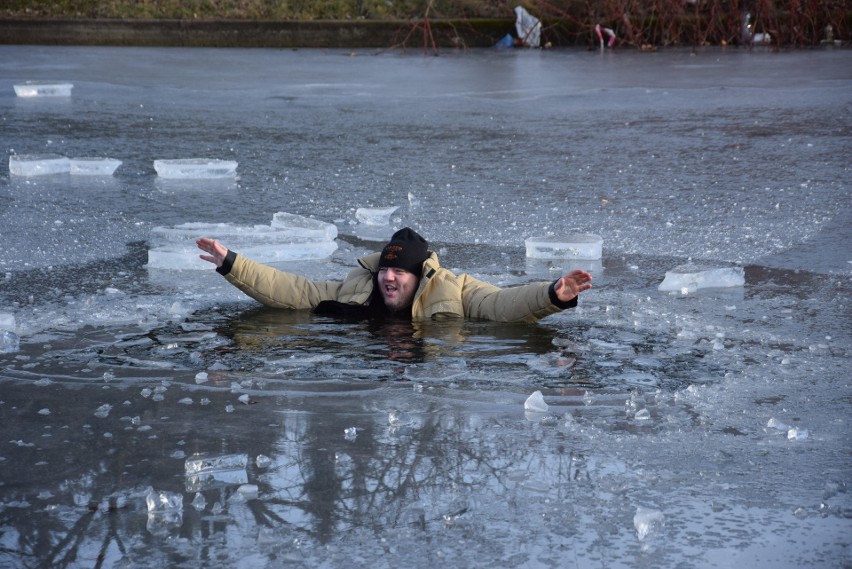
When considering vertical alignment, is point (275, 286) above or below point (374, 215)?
below

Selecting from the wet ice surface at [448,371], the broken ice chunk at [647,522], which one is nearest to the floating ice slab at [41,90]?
the wet ice surface at [448,371]

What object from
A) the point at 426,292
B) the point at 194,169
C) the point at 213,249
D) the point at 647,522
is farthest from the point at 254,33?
the point at 647,522

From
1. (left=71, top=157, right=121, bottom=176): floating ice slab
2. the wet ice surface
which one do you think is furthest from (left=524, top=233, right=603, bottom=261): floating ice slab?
(left=71, top=157, right=121, bottom=176): floating ice slab

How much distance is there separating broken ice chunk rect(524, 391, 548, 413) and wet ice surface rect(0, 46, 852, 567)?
0.07 ft

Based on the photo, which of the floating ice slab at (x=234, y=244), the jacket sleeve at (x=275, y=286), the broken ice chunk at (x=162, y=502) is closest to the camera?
the broken ice chunk at (x=162, y=502)

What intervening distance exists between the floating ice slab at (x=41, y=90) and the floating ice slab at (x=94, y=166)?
15.6 ft

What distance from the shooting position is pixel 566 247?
6.17m

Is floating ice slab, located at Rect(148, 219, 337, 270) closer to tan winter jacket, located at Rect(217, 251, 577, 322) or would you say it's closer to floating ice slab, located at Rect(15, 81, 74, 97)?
tan winter jacket, located at Rect(217, 251, 577, 322)

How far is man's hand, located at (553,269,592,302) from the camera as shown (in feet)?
15.2

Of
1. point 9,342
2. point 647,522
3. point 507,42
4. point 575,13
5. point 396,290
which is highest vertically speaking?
point 575,13

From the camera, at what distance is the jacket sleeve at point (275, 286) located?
5227mm

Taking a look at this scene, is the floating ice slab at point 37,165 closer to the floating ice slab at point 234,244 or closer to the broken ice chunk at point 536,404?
the floating ice slab at point 234,244

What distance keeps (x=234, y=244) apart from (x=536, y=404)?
9.69ft

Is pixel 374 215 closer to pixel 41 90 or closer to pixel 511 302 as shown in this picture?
pixel 511 302
